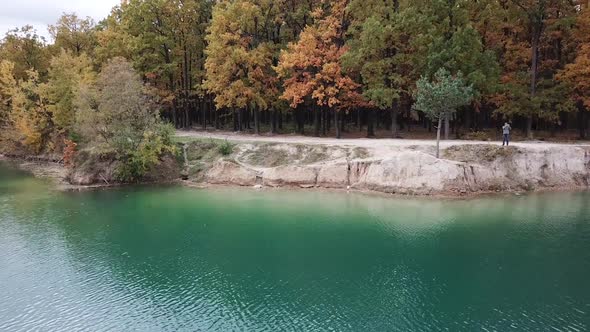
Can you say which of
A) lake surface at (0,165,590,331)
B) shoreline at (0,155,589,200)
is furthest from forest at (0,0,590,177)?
lake surface at (0,165,590,331)

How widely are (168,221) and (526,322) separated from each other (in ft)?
73.0

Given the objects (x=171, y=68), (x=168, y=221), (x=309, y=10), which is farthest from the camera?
(x=171, y=68)

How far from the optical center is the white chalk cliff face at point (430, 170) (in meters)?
35.8

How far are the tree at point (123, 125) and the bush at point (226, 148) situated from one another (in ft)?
14.9

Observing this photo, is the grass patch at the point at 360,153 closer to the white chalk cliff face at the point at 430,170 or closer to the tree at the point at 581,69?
the white chalk cliff face at the point at 430,170

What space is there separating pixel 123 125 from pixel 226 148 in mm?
9631

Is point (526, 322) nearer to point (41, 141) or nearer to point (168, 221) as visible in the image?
point (168, 221)

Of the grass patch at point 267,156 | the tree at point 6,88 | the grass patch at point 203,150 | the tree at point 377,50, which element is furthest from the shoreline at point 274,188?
the tree at point 6,88

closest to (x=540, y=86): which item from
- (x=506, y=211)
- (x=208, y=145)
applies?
(x=506, y=211)

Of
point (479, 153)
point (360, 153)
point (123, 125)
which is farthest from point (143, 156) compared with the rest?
point (479, 153)

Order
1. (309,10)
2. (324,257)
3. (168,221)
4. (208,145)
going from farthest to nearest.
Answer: (309,10) < (208,145) < (168,221) < (324,257)

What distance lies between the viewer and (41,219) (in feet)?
101

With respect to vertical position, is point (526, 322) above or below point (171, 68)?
below

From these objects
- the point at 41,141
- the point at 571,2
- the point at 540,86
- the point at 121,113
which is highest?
the point at 571,2
